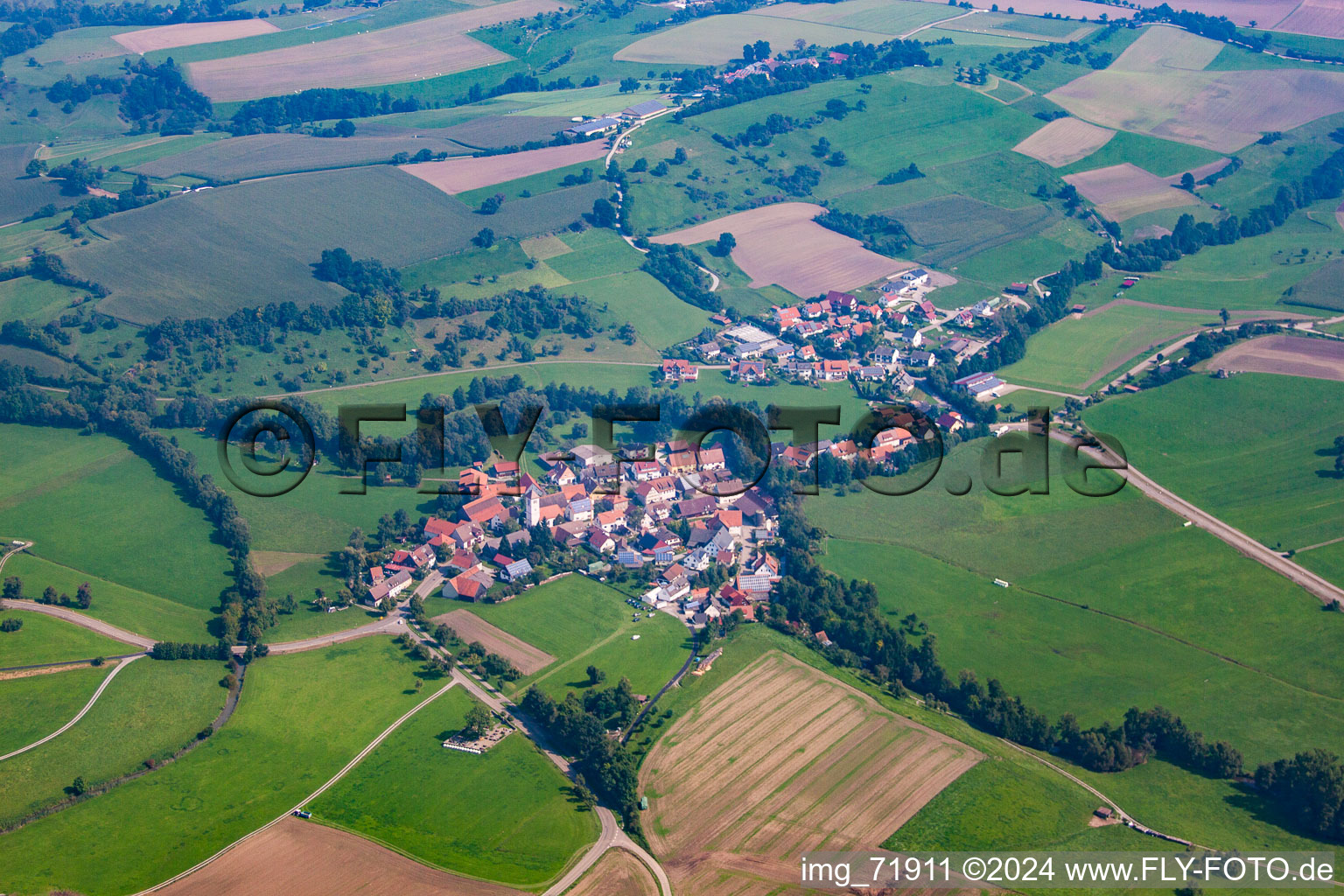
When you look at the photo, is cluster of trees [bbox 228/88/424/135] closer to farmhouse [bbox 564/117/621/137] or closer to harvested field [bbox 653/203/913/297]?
farmhouse [bbox 564/117/621/137]

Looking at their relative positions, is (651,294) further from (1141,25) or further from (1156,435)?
(1141,25)

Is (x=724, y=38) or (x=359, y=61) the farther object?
(x=724, y=38)

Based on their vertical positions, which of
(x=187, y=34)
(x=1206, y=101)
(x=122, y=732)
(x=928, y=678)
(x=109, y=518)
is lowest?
(x=928, y=678)

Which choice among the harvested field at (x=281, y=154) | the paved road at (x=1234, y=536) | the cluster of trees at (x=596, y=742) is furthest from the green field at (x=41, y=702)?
the harvested field at (x=281, y=154)

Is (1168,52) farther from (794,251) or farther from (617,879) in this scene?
(617,879)

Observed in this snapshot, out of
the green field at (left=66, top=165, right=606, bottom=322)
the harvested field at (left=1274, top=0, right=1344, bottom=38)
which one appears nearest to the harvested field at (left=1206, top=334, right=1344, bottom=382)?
the green field at (left=66, top=165, right=606, bottom=322)

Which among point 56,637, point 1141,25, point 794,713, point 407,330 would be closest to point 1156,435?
point 794,713

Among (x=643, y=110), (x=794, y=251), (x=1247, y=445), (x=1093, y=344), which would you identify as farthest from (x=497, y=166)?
(x=1247, y=445)

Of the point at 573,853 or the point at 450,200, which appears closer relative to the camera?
the point at 573,853
